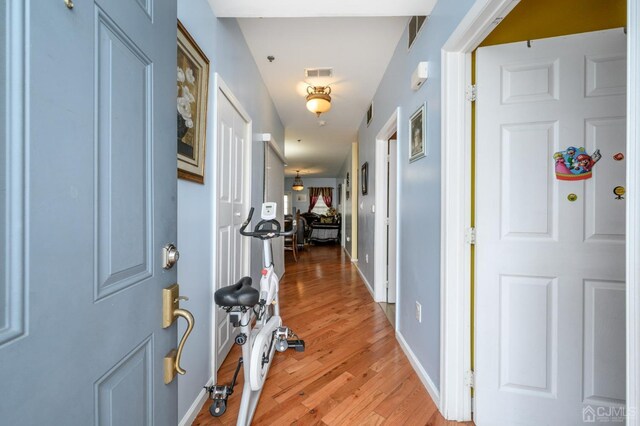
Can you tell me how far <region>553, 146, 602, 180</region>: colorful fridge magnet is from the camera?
1251 millimetres

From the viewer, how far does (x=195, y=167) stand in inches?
57.7

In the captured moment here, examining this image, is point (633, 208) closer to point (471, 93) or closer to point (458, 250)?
point (458, 250)

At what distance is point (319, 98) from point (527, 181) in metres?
2.38

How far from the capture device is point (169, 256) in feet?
2.31

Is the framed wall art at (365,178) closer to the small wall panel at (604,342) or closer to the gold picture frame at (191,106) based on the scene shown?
the gold picture frame at (191,106)

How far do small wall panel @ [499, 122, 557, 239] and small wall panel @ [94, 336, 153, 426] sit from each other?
1579 millimetres

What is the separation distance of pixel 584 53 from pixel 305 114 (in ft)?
11.2

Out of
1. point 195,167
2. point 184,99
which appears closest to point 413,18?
point 184,99

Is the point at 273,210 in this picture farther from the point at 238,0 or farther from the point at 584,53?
the point at 584,53

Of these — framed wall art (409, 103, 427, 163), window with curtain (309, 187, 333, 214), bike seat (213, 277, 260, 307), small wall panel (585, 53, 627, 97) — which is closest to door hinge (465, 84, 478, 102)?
framed wall art (409, 103, 427, 163)

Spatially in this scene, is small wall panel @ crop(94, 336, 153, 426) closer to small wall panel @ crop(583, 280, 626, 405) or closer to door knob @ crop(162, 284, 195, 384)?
door knob @ crop(162, 284, 195, 384)

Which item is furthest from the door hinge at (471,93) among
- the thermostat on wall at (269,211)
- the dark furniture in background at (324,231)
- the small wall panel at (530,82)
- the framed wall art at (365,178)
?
the dark furniture in background at (324,231)

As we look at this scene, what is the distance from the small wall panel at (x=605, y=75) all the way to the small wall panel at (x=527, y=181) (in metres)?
0.23

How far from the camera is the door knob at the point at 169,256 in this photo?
27.2 inches
